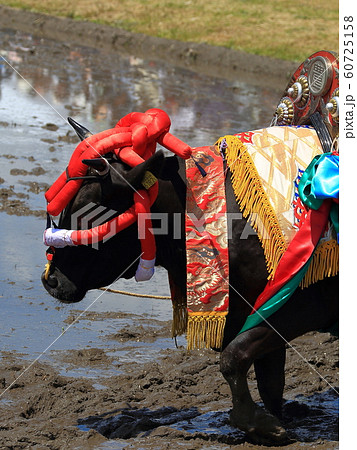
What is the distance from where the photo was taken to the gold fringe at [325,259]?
4.27m

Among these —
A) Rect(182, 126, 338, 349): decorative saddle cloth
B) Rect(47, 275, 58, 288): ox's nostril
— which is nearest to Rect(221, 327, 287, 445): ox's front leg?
Rect(182, 126, 338, 349): decorative saddle cloth

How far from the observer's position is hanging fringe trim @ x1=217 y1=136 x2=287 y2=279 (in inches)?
167

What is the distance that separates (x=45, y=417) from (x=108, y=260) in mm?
1023

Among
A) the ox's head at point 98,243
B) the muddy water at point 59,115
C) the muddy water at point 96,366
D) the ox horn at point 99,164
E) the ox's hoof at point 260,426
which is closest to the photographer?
the ox horn at point 99,164

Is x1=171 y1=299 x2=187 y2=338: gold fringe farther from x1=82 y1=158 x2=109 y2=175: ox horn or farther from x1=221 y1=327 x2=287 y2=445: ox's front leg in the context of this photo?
x1=82 y1=158 x2=109 y2=175: ox horn

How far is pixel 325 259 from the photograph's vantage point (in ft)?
14.0

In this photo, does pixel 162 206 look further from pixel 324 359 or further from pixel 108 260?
pixel 324 359

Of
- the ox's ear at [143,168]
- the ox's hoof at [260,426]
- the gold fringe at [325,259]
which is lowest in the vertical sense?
the ox's hoof at [260,426]

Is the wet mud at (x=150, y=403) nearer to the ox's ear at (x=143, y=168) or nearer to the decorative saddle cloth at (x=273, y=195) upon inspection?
the decorative saddle cloth at (x=273, y=195)

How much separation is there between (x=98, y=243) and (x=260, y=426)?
116cm

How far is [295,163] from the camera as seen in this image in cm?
441

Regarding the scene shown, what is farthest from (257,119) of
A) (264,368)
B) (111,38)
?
(264,368)

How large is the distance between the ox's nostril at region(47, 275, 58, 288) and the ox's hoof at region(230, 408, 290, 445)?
3.44 ft

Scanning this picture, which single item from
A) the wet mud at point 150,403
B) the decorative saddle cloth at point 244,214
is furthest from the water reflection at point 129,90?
the decorative saddle cloth at point 244,214
